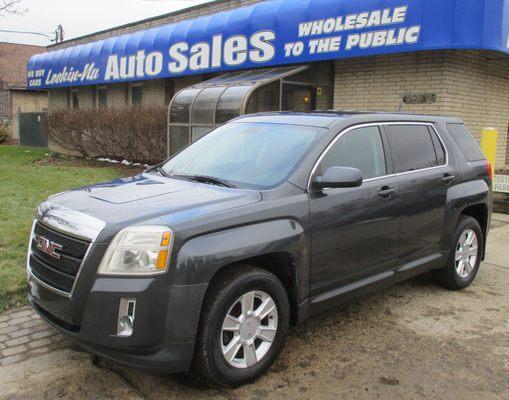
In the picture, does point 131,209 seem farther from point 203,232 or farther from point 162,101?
point 162,101

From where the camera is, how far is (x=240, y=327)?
3281mm

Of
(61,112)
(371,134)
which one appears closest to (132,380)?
(371,134)

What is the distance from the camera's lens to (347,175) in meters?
3.62

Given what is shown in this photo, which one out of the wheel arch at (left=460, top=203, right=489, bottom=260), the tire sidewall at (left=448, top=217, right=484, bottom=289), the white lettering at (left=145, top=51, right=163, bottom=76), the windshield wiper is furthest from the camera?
the white lettering at (left=145, top=51, right=163, bottom=76)

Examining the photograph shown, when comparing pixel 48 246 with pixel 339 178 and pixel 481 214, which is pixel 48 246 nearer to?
pixel 339 178

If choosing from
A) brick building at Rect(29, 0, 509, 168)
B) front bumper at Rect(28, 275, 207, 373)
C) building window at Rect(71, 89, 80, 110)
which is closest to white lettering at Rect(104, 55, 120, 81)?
brick building at Rect(29, 0, 509, 168)

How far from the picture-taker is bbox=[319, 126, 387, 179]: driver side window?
401 centimetres

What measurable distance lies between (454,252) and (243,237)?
284 cm

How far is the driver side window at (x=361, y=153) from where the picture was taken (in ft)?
13.1

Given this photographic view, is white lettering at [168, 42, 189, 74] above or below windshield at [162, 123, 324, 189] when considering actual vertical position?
above

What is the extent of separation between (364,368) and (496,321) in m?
1.67

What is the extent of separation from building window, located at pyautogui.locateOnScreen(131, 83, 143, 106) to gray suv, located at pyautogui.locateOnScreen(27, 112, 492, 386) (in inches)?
534

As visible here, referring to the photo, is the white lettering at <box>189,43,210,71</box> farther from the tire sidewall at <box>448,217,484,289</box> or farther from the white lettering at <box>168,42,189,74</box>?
the tire sidewall at <box>448,217,484,289</box>

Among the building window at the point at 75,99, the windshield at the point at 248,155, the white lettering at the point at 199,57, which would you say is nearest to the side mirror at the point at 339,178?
the windshield at the point at 248,155
